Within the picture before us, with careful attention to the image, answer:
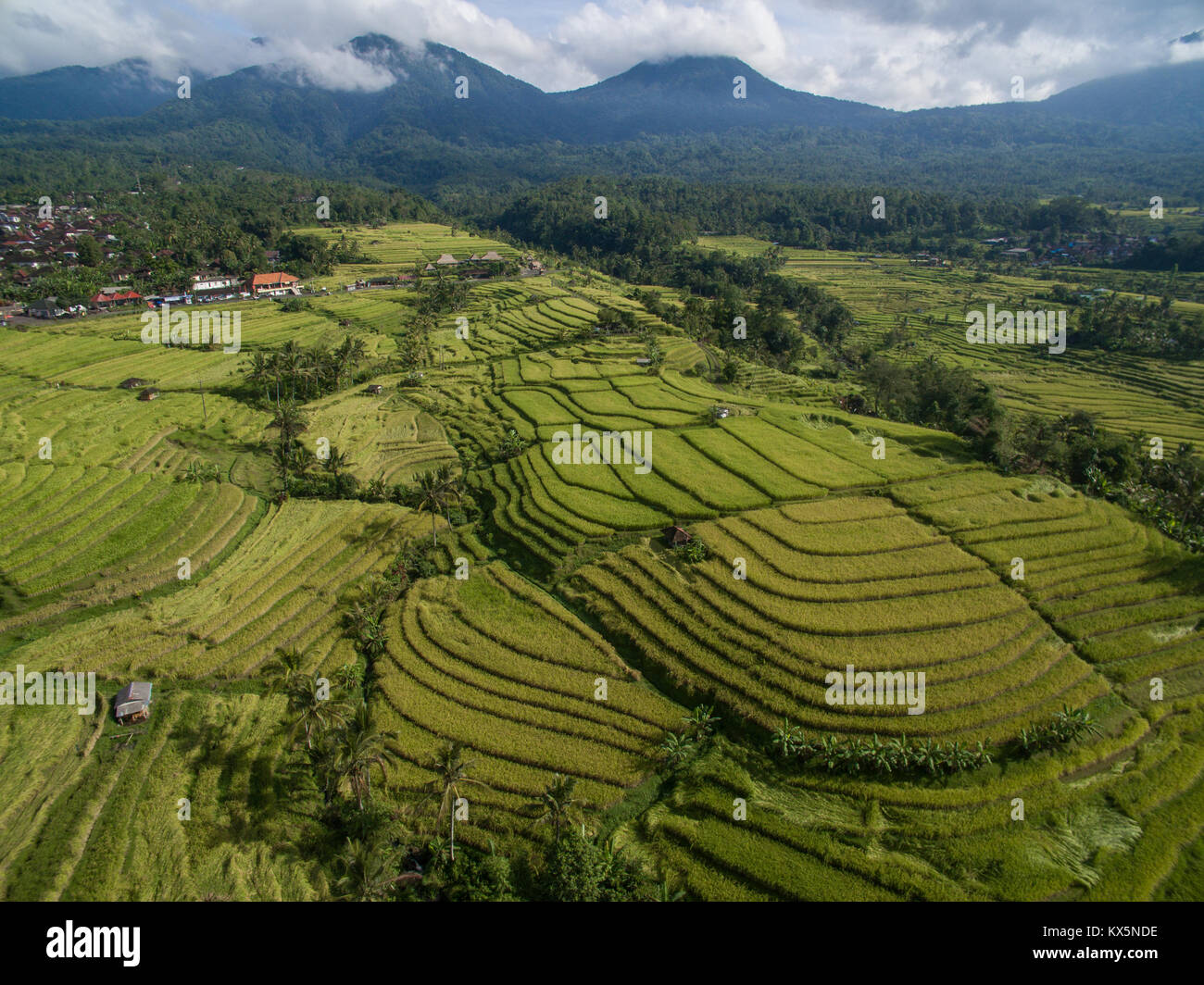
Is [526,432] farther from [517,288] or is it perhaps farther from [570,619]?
[517,288]

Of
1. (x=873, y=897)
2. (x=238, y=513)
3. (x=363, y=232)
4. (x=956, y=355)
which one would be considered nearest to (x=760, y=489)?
(x=873, y=897)

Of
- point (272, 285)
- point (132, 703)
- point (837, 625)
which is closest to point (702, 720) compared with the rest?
point (837, 625)

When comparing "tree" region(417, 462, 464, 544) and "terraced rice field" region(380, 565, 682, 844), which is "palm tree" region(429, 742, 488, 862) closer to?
"terraced rice field" region(380, 565, 682, 844)

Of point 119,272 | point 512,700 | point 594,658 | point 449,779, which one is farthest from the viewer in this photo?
point 119,272

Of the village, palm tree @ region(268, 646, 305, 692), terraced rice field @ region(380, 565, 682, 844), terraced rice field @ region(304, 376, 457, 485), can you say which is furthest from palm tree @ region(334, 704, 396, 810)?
the village

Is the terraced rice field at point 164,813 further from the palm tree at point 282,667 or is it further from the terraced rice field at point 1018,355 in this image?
the terraced rice field at point 1018,355

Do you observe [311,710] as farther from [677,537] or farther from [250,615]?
[677,537]

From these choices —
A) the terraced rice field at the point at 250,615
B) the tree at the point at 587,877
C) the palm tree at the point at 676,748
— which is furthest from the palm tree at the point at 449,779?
the terraced rice field at the point at 250,615
